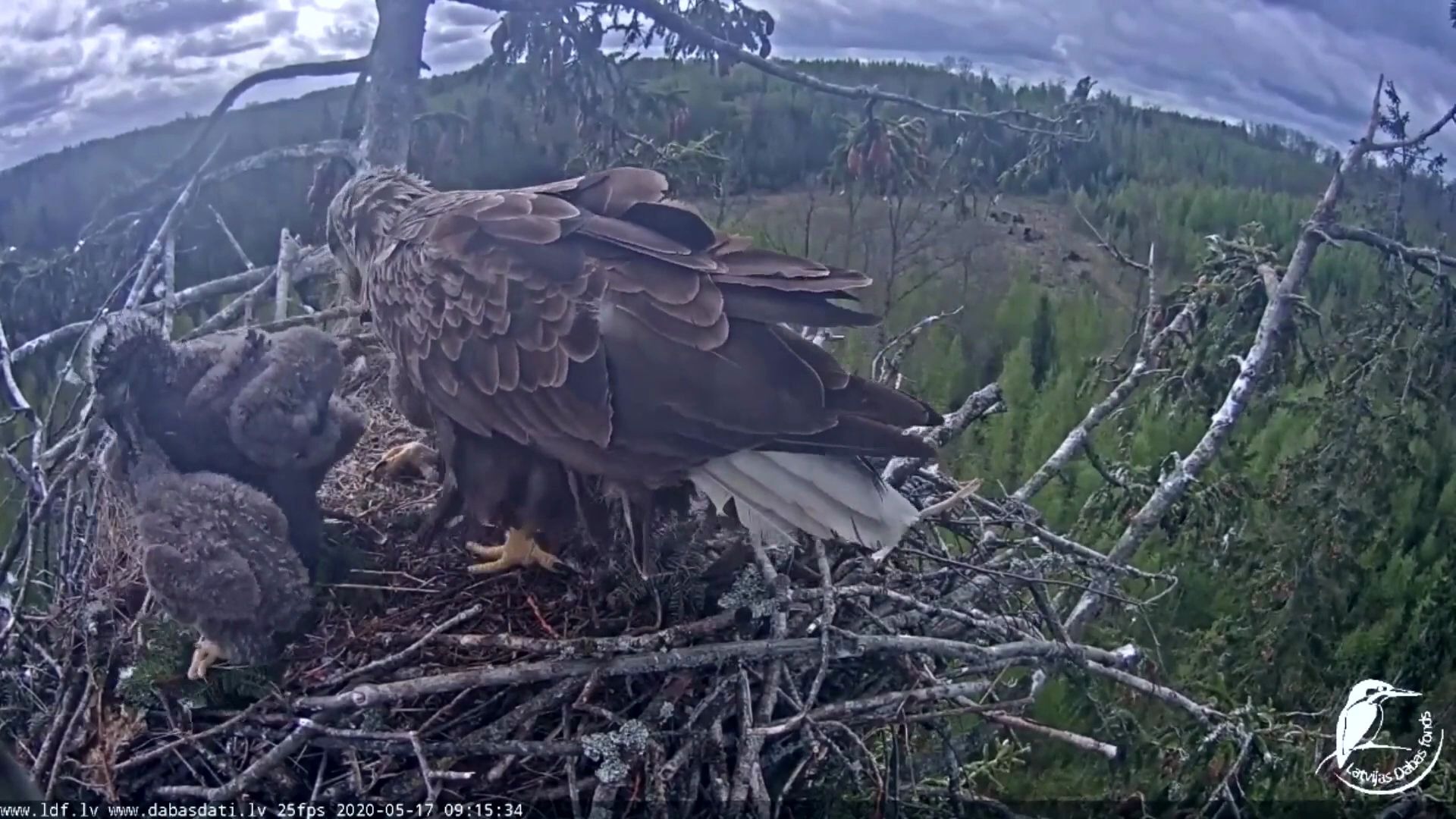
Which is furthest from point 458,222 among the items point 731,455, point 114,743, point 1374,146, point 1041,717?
point 1374,146

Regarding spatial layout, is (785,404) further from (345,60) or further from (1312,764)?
(345,60)

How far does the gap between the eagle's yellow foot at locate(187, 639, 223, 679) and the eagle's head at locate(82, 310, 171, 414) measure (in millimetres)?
628

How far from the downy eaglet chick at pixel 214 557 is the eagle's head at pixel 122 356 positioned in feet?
0.16

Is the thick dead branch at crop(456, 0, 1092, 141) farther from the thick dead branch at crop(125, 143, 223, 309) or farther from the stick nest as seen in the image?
the stick nest

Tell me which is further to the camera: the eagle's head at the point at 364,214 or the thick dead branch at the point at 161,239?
the thick dead branch at the point at 161,239

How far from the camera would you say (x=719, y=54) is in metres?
4.09

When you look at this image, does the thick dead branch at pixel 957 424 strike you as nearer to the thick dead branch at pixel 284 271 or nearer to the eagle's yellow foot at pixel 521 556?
the eagle's yellow foot at pixel 521 556

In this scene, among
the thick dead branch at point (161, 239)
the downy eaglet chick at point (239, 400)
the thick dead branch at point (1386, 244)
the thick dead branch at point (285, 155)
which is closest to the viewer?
the downy eaglet chick at point (239, 400)

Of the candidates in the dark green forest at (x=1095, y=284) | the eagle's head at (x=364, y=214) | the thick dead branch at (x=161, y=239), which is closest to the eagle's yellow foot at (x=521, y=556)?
the eagle's head at (x=364, y=214)

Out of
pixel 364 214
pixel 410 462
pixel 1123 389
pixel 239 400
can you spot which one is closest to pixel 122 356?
pixel 239 400

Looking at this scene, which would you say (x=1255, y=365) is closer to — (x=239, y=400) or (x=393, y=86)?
(x=239, y=400)

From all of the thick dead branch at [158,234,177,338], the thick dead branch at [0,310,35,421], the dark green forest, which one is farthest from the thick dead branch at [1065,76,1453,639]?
the thick dead branch at [0,310,35,421]

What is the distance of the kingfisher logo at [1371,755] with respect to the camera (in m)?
3.33

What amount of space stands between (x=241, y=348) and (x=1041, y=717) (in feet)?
8.91
